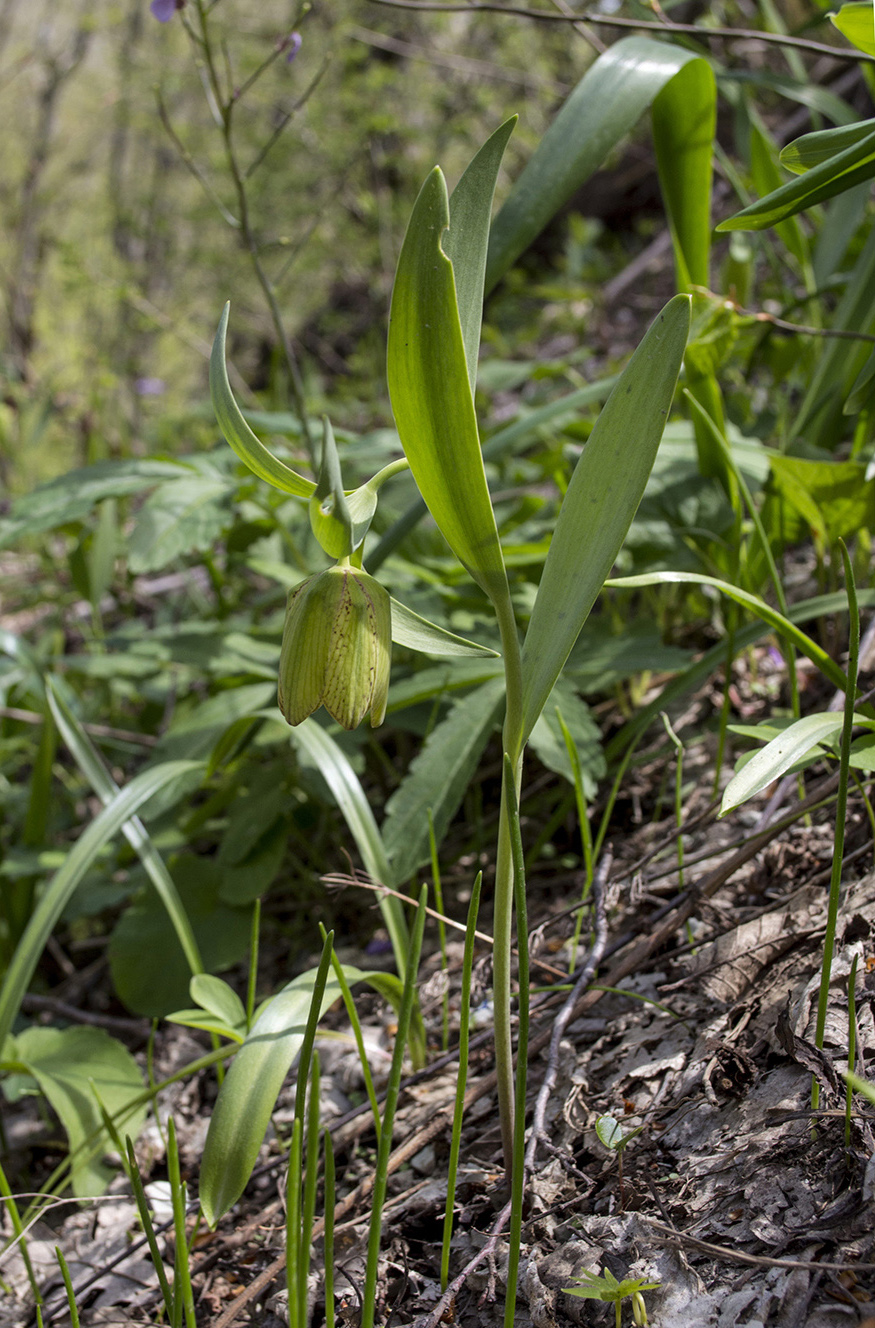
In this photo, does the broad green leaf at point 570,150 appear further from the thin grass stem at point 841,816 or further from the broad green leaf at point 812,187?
the thin grass stem at point 841,816

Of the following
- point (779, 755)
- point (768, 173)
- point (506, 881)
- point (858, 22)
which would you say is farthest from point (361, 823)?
point (768, 173)

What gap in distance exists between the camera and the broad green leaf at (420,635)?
2.08 feet

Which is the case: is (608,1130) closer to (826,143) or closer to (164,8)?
(826,143)

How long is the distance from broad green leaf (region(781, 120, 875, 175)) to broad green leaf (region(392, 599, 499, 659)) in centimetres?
50

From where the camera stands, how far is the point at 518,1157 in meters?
0.58

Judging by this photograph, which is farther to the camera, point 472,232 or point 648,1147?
point 648,1147

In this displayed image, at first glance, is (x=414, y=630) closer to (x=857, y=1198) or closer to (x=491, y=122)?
(x=857, y=1198)

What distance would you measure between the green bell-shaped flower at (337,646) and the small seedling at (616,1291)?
1.29ft

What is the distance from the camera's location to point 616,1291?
575 mm

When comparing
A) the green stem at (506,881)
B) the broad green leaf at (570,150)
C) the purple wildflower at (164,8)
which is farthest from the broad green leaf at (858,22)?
the purple wildflower at (164,8)

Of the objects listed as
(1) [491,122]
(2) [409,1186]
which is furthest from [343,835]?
(1) [491,122]

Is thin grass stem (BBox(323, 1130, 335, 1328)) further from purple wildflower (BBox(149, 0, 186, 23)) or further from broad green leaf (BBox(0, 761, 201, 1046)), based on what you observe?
purple wildflower (BBox(149, 0, 186, 23))

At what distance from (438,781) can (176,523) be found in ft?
2.02

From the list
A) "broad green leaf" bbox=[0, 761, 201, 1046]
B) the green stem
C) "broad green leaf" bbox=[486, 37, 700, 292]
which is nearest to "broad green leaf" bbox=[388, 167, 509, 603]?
the green stem
